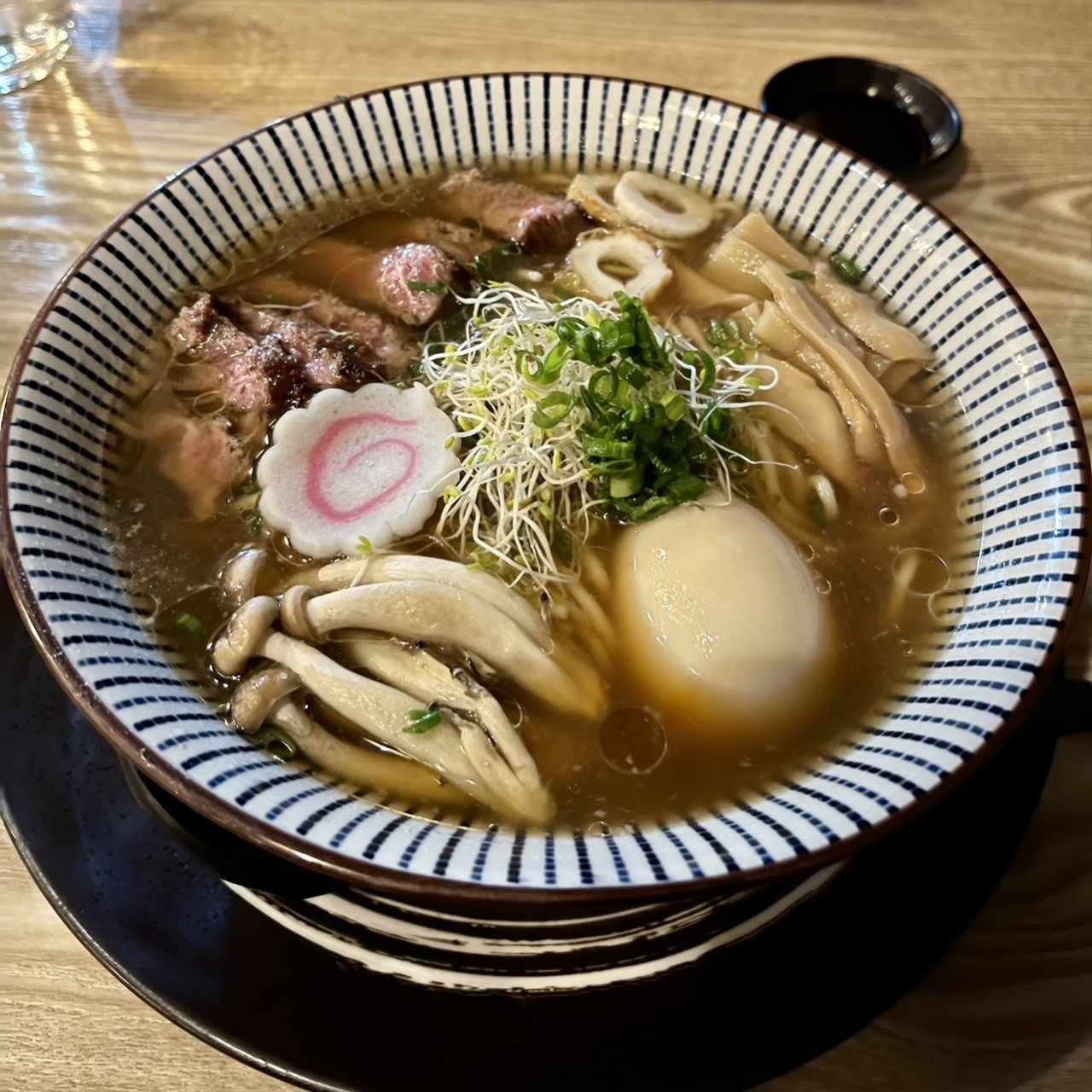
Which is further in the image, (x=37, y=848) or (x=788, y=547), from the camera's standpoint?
(x=788, y=547)

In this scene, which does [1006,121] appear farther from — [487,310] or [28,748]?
[28,748]

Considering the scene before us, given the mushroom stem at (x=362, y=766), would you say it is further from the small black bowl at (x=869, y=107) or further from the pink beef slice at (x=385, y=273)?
the small black bowl at (x=869, y=107)

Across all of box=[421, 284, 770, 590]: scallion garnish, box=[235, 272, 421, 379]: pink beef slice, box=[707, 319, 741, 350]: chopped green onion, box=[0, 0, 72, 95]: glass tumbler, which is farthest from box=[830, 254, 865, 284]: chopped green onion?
box=[0, 0, 72, 95]: glass tumbler

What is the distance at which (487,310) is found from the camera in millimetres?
1994

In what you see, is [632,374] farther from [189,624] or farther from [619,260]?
[189,624]

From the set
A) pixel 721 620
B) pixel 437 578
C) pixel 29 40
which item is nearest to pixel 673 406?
pixel 721 620

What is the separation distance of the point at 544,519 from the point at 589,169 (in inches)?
44.4

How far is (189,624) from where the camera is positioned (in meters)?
1.56

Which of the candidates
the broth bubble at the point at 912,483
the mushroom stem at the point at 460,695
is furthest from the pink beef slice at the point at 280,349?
the broth bubble at the point at 912,483

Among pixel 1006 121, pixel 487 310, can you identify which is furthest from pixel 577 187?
pixel 1006 121

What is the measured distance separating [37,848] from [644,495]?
1.13 meters

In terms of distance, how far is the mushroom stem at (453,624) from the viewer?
1510 millimetres

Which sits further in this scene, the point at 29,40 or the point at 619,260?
the point at 29,40

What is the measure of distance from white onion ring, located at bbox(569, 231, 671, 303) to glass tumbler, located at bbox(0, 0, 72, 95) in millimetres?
2005
